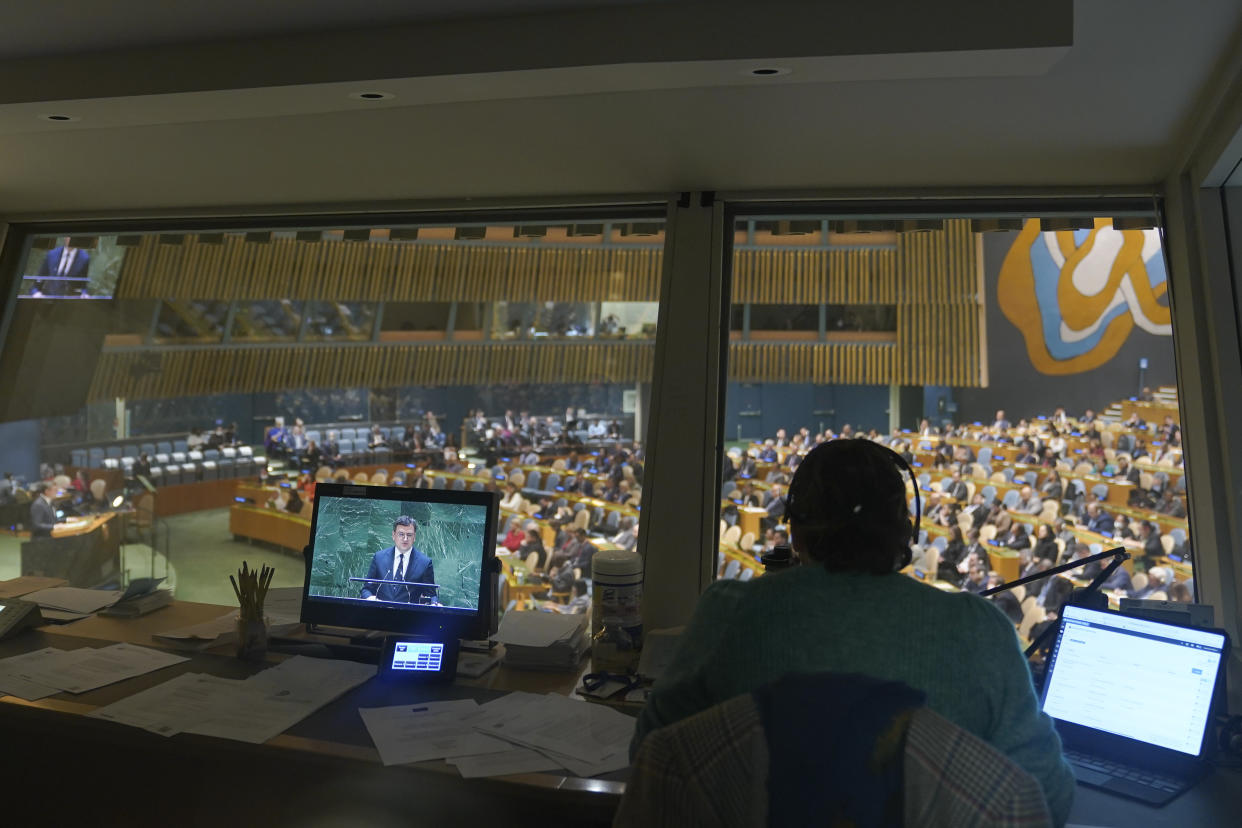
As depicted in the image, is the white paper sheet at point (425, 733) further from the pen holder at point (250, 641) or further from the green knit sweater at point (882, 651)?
the green knit sweater at point (882, 651)

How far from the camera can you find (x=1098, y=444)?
11.0 ft

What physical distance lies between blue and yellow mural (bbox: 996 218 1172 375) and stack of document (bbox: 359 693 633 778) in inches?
80.6

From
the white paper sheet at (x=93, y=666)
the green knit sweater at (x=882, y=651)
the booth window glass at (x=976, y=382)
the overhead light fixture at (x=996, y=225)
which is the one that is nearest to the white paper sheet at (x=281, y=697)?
the white paper sheet at (x=93, y=666)

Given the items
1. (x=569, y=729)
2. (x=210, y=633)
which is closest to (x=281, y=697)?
(x=210, y=633)

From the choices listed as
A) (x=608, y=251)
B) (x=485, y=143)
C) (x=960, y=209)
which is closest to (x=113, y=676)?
(x=485, y=143)

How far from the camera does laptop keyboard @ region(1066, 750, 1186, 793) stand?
1701 millimetres

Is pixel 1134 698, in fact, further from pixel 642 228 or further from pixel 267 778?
pixel 267 778

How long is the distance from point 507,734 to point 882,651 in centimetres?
98

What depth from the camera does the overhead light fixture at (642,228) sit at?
9.98ft

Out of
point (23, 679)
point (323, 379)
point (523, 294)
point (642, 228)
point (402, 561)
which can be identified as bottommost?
point (23, 679)

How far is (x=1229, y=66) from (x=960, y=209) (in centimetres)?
99

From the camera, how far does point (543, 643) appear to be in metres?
2.35

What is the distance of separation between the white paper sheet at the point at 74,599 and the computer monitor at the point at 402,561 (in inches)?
35.1

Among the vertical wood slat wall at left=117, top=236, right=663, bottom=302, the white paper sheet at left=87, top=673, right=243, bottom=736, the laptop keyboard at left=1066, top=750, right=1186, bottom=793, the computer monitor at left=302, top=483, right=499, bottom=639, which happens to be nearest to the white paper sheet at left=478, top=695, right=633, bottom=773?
the computer monitor at left=302, top=483, right=499, bottom=639
